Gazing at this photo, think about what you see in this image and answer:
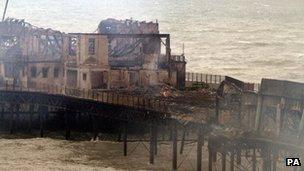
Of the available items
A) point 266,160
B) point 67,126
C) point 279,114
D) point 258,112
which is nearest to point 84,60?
point 67,126

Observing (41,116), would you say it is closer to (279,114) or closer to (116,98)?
(116,98)

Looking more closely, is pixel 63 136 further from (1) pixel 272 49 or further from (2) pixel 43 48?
(1) pixel 272 49

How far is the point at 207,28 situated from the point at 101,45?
4822 inches

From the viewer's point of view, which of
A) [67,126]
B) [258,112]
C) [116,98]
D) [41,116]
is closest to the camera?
[258,112]

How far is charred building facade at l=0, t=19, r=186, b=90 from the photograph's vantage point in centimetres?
7162

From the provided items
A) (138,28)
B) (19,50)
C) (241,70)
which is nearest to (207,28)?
(241,70)

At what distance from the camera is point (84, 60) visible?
234ft

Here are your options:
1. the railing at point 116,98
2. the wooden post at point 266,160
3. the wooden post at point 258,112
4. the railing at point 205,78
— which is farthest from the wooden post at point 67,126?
the wooden post at point 266,160

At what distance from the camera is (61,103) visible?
59.7m

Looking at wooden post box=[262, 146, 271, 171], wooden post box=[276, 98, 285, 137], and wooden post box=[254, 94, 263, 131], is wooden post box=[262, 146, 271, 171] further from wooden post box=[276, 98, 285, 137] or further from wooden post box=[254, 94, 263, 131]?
wooden post box=[254, 94, 263, 131]

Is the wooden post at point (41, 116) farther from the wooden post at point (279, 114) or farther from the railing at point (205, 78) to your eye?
the wooden post at point (279, 114)

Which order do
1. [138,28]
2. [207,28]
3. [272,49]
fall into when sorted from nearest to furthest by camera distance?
[138,28] < [272,49] < [207,28]

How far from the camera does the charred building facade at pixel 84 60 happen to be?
235 ft

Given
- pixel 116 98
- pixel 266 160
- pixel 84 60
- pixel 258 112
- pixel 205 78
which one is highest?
pixel 84 60
